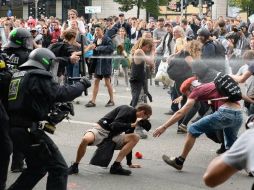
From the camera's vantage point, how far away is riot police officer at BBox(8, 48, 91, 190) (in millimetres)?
5527

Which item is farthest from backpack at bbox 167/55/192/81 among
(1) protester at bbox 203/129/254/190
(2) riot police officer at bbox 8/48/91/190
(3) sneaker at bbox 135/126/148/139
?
(1) protester at bbox 203/129/254/190

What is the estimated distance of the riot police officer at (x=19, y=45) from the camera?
673 centimetres

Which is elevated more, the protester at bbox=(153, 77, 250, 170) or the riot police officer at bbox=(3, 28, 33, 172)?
the riot police officer at bbox=(3, 28, 33, 172)

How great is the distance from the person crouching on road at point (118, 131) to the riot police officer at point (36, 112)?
66.8 inches

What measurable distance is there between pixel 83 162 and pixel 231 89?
2.18m

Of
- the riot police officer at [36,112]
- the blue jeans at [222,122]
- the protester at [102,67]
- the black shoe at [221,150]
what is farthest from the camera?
the protester at [102,67]

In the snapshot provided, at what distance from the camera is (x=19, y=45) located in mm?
6812

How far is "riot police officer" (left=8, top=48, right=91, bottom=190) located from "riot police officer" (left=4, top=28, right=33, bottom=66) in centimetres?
108

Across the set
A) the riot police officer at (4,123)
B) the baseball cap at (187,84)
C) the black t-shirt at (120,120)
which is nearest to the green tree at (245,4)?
the baseball cap at (187,84)

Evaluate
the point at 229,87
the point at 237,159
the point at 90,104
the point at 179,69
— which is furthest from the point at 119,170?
the point at 90,104

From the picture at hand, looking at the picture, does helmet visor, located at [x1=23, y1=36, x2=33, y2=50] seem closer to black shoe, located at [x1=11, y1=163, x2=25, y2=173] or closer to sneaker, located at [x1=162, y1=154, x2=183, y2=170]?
black shoe, located at [x1=11, y1=163, x2=25, y2=173]

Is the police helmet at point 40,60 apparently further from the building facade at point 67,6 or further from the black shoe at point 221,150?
the building facade at point 67,6

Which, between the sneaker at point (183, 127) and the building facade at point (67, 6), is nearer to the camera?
the sneaker at point (183, 127)

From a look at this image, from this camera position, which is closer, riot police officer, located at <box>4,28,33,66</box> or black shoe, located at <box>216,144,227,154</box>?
riot police officer, located at <box>4,28,33,66</box>
